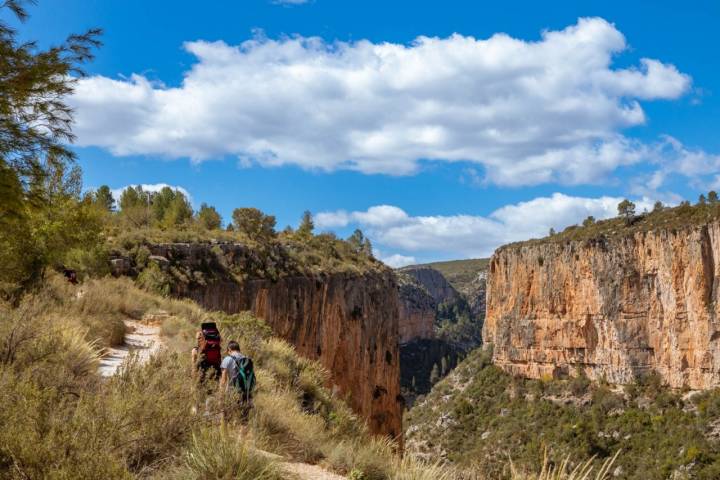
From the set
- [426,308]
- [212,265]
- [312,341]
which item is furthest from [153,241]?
[426,308]

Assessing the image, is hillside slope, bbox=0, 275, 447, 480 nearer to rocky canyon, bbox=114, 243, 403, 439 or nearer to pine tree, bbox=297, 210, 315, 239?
rocky canyon, bbox=114, 243, 403, 439

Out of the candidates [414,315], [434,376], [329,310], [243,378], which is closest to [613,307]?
[329,310]

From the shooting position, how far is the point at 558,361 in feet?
220

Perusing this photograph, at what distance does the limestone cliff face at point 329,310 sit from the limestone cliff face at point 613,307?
22.9 metres

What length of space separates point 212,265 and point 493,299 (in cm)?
5103

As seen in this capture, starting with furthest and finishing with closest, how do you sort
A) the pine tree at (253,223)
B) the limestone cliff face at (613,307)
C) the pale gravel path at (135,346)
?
the limestone cliff face at (613,307)
the pine tree at (253,223)
the pale gravel path at (135,346)

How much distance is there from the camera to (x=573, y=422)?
56031mm

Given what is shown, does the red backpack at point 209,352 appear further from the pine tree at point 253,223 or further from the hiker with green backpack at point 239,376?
the pine tree at point 253,223

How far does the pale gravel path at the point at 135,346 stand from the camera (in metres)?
8.93

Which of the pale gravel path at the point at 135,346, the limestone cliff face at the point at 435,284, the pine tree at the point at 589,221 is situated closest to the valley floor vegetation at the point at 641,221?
the pine tree at the point at 589,221

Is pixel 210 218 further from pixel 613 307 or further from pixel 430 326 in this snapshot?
pixel 430 326

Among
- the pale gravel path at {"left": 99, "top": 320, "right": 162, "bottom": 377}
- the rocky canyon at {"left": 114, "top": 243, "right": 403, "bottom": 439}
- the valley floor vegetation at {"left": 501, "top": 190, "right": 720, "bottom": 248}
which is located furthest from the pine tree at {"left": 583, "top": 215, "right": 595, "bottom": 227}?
the pale gravel path at {"left": 99, "top": 320, "right": 162, "bottom": 377}

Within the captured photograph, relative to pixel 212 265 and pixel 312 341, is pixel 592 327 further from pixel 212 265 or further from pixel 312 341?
pixel 212 265

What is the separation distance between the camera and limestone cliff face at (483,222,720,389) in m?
54.3
